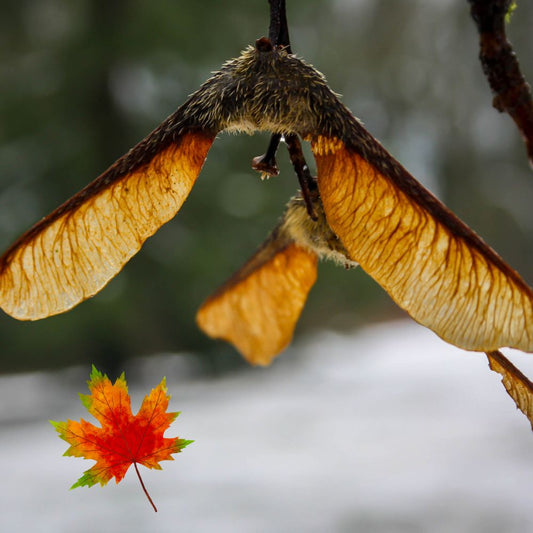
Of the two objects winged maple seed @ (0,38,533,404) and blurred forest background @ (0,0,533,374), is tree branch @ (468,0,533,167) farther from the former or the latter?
blurred forest background @ (0,0,533,374)

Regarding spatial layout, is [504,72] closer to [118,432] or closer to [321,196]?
[321,196]

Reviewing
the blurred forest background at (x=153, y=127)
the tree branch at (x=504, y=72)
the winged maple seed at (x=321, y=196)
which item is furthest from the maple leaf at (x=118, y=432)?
the blurred forest background at (x=153, y=127)

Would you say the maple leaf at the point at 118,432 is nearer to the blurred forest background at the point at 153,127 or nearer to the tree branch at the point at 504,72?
the tree branch at the point at 504,72

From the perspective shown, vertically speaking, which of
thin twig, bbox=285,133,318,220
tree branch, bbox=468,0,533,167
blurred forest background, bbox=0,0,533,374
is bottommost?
tree branch, bbox=468,0,533,167

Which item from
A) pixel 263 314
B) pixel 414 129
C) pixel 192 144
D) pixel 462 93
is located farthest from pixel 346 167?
pixel 462 93

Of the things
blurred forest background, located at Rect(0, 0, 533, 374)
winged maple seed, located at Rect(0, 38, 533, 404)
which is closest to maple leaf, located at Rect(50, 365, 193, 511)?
winged maple seed, located at Rect(0, 38, 533, 404)

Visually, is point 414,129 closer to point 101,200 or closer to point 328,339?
point 328,339
